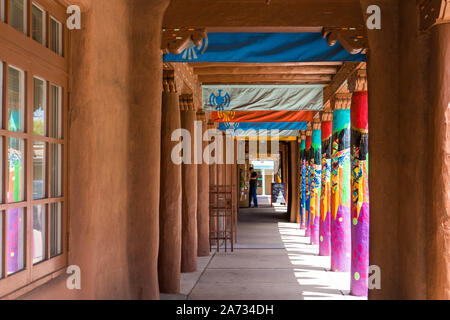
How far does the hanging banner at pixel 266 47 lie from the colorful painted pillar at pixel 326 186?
3.77 meters

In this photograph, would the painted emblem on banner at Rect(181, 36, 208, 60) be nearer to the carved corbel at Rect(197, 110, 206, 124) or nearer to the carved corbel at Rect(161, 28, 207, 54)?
the carved corbel at Rect(161, 28, 207, 54)

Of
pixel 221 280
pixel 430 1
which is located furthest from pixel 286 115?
pixel 430 1

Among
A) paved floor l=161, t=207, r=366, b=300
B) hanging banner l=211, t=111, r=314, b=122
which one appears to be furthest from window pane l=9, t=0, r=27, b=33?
hanging banner l=211, t=111, r=314, b=122

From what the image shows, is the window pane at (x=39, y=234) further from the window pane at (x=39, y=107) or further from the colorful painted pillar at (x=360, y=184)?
the colorful painted pillar at (x=360, y=184)

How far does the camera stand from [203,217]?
9.32 m

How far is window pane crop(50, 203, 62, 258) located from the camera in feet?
10.1

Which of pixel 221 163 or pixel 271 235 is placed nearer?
pixel 221 163

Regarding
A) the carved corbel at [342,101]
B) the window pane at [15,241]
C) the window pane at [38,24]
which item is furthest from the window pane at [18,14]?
the carved corbel at [342,101]

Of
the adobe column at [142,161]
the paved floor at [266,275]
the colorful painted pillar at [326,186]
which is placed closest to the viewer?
the adobe column at [142,161]

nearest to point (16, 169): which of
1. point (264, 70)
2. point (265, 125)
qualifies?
point (264, 70)

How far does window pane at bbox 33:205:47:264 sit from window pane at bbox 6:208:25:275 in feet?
0.47

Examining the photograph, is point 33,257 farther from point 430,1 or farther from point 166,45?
point 430,1

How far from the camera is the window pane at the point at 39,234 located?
2.84 metres
